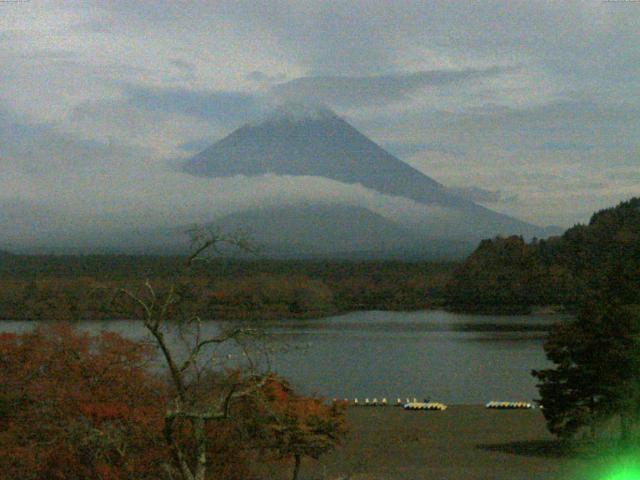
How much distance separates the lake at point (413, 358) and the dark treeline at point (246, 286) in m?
3.58

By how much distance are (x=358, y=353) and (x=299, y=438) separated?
91.6 ft

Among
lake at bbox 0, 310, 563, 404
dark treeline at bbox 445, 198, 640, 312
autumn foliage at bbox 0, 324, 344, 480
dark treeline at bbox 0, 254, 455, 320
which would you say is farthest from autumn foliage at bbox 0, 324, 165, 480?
dark treeline at bbox 445, 198, 640, 312

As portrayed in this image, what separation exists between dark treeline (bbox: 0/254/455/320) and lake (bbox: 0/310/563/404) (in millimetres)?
3578

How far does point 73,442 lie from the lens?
780 cm

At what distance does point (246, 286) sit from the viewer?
65000 millimetres

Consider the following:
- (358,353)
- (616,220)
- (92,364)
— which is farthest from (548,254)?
(92,364)

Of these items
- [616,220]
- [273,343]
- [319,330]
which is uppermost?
[616,220]

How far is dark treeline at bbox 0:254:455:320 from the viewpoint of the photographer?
56.1 meters

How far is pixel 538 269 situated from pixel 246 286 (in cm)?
2532

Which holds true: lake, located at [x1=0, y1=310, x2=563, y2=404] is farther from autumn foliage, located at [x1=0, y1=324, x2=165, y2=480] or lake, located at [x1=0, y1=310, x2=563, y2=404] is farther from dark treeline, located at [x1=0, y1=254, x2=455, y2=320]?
dark treeline, located at [x1=0, y1=254, x2=455, y2=320]

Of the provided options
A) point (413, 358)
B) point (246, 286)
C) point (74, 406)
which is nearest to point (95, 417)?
point (74, 406)

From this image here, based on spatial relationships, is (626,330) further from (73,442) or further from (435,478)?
(73,442)

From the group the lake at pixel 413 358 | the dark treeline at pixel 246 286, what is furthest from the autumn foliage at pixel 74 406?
the dark treeline at pixel 246 286

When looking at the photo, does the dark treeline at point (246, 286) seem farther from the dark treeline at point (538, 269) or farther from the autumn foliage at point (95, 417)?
the autumn foliage at point (95, 417)
